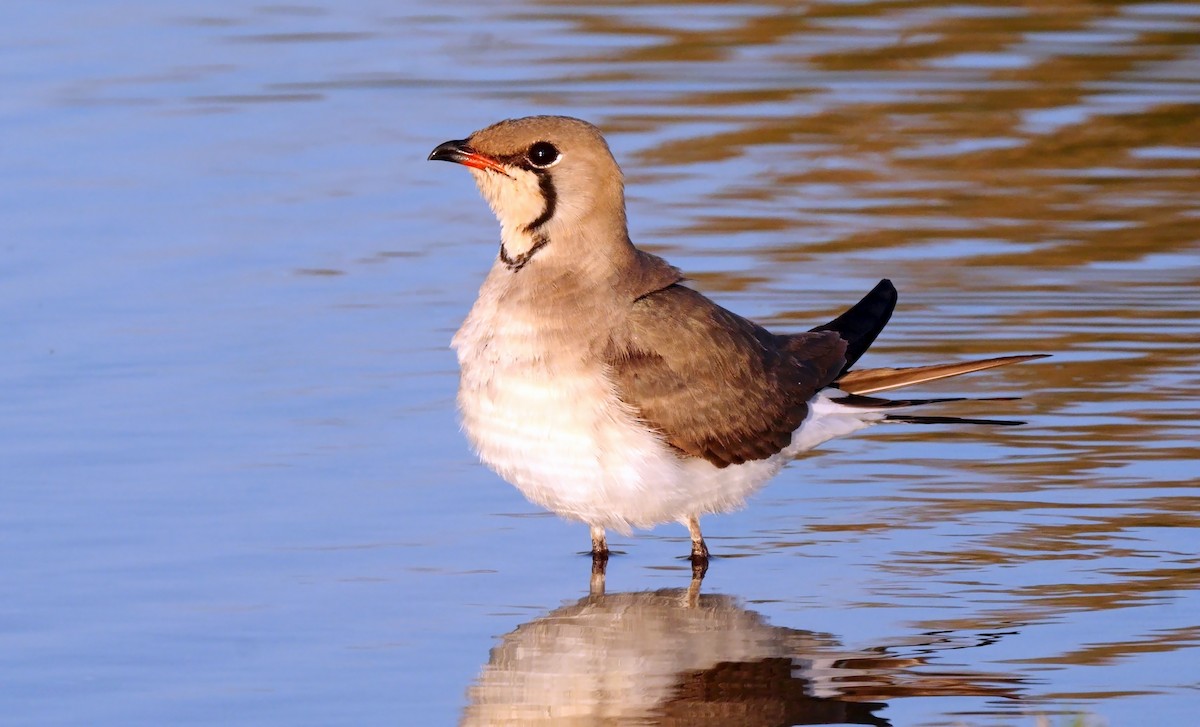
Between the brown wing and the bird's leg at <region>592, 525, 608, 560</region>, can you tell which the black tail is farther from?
the bird's leg at <region>592, 525, 608, 560</region>

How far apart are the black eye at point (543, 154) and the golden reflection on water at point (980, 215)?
170cm

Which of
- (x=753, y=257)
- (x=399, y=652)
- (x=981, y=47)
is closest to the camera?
(x=399, y=652)

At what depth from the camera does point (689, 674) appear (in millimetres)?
6887

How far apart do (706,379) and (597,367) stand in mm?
543

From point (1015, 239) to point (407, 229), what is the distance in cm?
362

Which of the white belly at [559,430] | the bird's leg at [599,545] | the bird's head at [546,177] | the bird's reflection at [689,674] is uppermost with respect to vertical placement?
the bird's head at [546,177]

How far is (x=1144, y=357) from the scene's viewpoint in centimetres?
1061

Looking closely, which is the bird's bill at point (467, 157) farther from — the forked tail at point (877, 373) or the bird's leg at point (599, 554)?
the forked tail at point (877, 373)

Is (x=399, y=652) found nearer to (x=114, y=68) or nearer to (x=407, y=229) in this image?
(x=407, y=229)

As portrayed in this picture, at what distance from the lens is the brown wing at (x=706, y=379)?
7.84 m

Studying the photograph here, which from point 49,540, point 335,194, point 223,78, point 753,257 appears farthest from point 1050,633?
point 223,78

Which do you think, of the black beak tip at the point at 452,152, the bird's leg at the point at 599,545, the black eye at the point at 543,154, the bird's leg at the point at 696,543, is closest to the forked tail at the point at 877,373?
the bird's leg at the point at 696,543

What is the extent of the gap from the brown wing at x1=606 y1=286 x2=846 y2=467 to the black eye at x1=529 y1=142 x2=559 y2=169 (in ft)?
2.04

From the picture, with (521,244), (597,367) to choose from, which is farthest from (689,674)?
(521,244)
